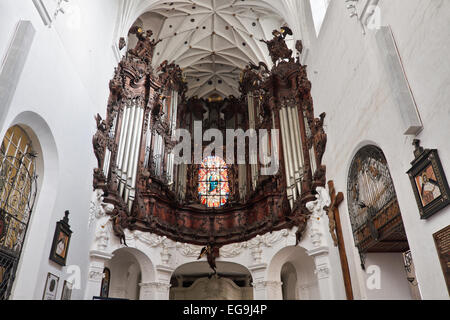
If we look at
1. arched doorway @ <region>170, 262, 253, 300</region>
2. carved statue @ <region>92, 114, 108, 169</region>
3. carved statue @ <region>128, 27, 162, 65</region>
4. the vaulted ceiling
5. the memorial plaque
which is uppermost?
the vaulted ceiling

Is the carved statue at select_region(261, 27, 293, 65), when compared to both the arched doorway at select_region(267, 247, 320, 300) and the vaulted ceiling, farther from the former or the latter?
the arched doorway at select_region(267, 247, 320, 300)

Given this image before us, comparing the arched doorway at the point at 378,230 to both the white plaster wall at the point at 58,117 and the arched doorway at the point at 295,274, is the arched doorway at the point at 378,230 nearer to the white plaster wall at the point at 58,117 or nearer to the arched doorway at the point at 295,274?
the arched doorway at the point at 295,274

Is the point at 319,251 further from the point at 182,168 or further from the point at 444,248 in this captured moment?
the point at 182,168

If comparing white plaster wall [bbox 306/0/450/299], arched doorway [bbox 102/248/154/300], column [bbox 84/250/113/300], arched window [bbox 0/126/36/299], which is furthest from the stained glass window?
arched window [bbox 0/126/36/299]

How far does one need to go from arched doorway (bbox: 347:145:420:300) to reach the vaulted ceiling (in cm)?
798

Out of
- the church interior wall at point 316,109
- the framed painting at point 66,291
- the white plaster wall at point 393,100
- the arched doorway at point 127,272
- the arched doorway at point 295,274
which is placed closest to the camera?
the white plaster wall at point 393,100

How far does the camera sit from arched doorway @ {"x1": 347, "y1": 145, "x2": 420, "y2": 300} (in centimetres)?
541

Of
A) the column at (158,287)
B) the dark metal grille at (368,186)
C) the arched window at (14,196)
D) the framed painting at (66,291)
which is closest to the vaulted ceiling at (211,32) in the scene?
the dark metal grille at (368,186)

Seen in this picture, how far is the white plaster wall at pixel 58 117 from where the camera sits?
5.40 metres

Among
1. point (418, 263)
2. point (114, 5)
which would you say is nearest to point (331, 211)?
point (418, 263)

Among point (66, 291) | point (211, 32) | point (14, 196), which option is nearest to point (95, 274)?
point (66, 291)

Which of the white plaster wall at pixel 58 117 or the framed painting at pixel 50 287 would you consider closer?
the white plaster wall at pixel 58 117

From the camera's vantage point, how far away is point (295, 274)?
10688 mm

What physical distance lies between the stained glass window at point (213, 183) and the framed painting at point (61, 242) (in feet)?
21.7
